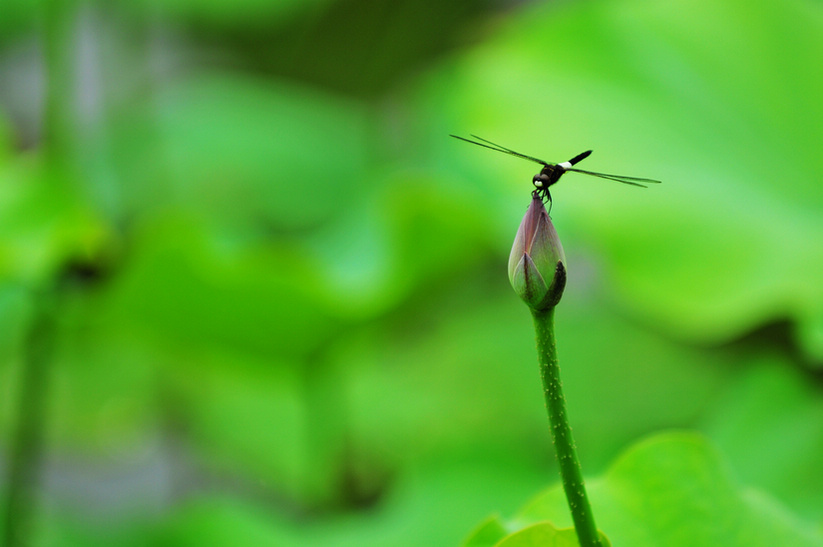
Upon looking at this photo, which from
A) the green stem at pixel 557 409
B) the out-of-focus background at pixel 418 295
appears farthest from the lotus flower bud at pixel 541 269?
the out-of-focus background at pixel 418 295

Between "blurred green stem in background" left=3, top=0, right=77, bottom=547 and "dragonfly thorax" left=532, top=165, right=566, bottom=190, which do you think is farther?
"blurred green stem in background" left=3, top=0, right=77, bottom=547

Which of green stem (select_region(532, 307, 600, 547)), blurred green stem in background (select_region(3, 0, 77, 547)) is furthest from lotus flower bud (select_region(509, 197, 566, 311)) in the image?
blurred green stem in background (select_region(3, 0, 77, 547))

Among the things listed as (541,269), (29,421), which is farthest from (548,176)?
(29,421)

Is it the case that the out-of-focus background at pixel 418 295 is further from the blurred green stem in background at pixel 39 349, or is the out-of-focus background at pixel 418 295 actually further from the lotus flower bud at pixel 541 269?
the lotus flower bud at pixel 541 269

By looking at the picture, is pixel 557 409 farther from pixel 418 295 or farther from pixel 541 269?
pixel 418 295

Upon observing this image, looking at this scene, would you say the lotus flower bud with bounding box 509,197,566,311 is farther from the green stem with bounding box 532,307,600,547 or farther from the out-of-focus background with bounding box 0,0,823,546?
the out-of-focus background with bounding box 0,0,823,546

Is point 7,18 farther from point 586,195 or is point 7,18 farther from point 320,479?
point 586,195
